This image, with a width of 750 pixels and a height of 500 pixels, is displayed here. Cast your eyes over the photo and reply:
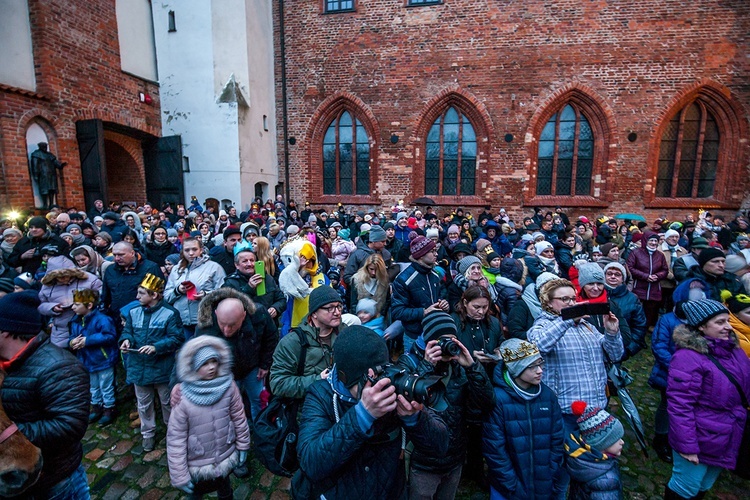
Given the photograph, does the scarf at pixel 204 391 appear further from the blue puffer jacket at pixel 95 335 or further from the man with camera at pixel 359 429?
the blue puffer jacket at pixel 95 335

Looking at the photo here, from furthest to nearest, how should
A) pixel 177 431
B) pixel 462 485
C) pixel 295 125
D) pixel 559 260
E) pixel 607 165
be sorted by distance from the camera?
pixel 295 125
pixel 607 165
pixel 559 260
pixel 462 485
pixel 177 431

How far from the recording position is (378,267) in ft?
13.5

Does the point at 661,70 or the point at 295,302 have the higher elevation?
the point at 661,70

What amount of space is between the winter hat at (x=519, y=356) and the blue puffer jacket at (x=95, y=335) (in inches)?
154

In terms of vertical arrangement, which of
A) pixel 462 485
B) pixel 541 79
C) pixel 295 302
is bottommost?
pixel 462 485

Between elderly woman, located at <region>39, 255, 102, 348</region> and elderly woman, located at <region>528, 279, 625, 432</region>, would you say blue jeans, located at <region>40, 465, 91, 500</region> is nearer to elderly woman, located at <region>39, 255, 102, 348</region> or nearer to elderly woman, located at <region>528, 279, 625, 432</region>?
elderly woman, located at <region>39, 255, 102, 348</region>

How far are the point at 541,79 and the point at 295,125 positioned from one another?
9.15 m

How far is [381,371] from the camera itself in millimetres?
1351

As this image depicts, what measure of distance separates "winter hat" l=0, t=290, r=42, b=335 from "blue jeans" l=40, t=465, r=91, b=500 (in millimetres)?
941

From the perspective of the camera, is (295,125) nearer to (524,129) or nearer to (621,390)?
(524,129)

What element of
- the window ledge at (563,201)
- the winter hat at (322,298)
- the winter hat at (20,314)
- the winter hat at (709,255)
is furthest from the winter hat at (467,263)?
the window ledge at (563,201)

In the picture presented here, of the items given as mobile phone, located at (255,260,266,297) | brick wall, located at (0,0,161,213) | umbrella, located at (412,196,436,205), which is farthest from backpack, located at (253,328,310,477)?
umbrella, located at (412,196,436,205)

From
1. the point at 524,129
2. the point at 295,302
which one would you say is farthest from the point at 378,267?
the point at 524,129

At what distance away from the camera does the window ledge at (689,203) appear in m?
12.2
